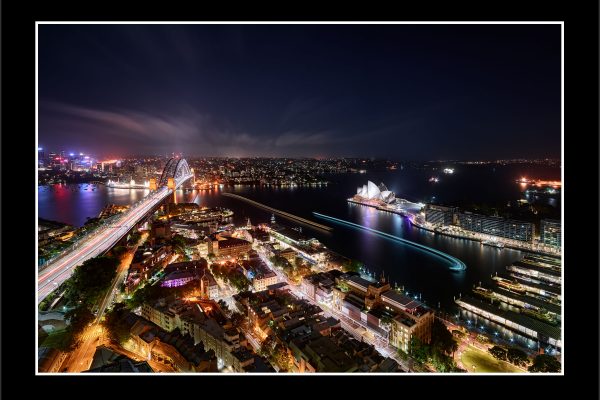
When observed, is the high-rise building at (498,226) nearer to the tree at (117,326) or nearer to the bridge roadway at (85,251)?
the tree at (117,326)

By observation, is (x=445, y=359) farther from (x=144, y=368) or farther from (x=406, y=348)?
(x=144, y=368)

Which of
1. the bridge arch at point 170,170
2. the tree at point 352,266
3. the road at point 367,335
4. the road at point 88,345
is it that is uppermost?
the bridge arch at point 170,170

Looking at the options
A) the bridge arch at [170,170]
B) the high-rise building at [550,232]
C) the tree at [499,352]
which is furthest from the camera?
the bridge arch at [170,170]

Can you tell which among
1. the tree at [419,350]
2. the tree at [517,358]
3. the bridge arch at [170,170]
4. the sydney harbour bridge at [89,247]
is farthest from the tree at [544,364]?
the bridge arch at [170,170]

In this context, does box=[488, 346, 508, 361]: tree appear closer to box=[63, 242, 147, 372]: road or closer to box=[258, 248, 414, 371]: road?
box=[258, 248, 414, 371]: road

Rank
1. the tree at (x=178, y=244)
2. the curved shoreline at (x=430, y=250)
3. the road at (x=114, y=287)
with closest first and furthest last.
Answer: the road at (x=114, y=287), the curved shoreline at (x=430, y=250), the tree at (x=178, y=244)

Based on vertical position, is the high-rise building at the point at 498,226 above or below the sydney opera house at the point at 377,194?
below

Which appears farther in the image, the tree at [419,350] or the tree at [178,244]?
the tree at [178,244]
